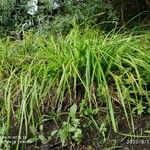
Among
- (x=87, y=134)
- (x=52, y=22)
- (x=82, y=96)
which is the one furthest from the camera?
(x=52, y=22)

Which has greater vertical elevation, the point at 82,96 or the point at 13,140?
the point at 82,96

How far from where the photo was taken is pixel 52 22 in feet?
15.8

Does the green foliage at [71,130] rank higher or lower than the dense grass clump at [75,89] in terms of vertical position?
A: lower

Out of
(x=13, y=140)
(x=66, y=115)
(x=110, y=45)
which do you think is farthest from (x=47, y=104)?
(x=110, y=45)

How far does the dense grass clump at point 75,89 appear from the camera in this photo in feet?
9.79

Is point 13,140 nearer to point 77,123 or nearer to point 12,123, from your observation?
point 12,123

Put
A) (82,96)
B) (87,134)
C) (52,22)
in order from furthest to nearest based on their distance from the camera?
(52,22) → (82,96) → (87,134)

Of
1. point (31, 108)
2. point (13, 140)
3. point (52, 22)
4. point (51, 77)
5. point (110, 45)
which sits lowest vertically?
point (13, 140)

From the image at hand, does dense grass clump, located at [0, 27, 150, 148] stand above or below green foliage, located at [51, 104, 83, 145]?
above

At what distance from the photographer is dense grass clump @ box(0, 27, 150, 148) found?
2.98 metres

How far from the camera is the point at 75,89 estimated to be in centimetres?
309

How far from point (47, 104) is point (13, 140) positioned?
1.23 ft

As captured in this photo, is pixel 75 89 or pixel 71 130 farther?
pixel 75 89

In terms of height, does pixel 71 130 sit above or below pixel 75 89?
below
